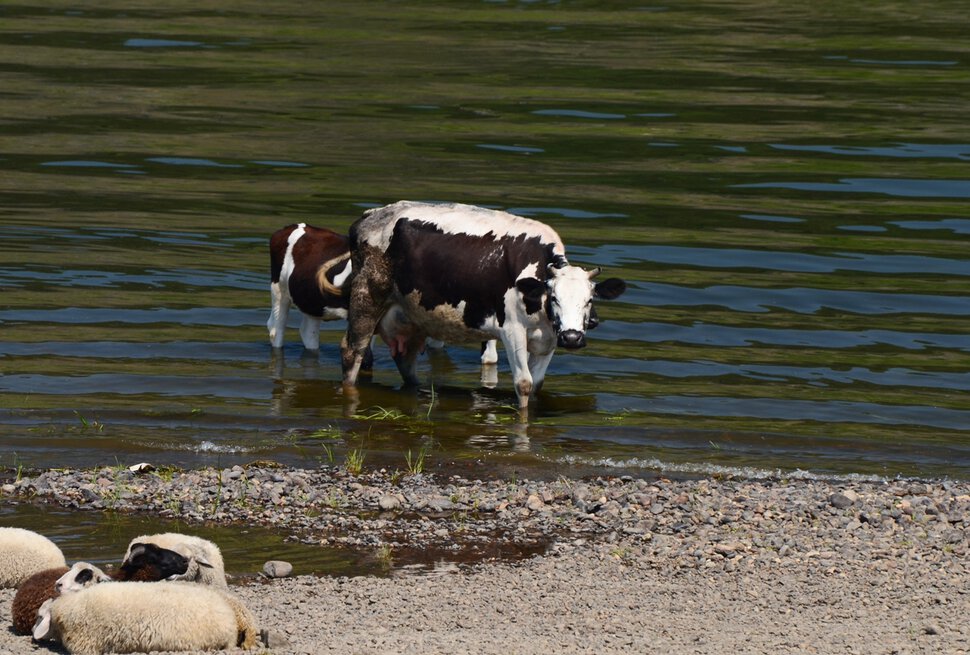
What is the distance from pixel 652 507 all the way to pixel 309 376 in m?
5.81

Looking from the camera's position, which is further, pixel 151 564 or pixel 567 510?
pixel 567 510

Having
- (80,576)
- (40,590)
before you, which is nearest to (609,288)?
(80,576)

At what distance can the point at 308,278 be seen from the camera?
57.7 ft

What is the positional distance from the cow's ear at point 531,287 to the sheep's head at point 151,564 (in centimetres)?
616

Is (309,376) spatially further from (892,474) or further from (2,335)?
(892,474)

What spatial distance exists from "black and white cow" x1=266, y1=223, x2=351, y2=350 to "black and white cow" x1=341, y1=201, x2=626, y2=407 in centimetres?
31

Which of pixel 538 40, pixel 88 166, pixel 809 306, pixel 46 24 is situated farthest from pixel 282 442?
pixel 46 24

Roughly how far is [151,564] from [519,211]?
46.4 feet

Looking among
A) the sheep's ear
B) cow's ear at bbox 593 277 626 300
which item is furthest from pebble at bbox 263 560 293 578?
cow's ear at bbox 593 277 626 300

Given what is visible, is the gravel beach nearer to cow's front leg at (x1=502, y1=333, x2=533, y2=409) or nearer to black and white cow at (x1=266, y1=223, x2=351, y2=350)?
cow's front leg at (x1=502, y1=333, x2=533, y2=409)

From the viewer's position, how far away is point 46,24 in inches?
1563

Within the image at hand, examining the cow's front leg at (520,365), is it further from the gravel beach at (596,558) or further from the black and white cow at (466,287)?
the gravel beach at (596,558)

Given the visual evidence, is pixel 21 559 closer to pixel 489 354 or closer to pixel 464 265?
pixel 464 265

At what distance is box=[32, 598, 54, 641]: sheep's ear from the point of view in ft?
30.0
